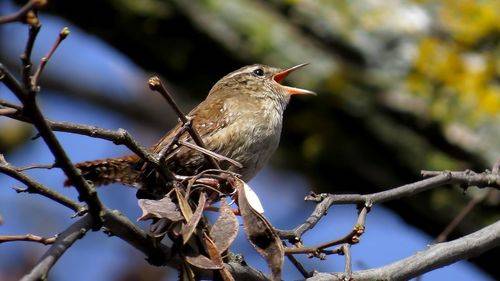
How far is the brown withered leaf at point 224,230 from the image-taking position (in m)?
2.35

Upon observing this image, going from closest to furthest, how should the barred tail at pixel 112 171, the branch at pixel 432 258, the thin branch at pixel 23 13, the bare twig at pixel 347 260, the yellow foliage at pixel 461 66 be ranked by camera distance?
the thin branch at pixel 23 13, the bare twig at pixel 347 260, the branch at pixel 432 258, the barred tail at pixel 112 171, the yellow foliage at pixel 461 66

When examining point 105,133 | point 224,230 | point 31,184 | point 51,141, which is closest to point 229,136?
point 224,230

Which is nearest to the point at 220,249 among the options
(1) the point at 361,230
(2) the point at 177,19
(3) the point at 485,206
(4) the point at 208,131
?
(1) the point at 361,230

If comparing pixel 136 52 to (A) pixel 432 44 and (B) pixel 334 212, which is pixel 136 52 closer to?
(A) pixel 432 44

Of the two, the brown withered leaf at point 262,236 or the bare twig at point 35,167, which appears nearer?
the bare twig at point 35,167

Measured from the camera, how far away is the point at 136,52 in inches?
225

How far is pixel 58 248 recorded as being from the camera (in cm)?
206

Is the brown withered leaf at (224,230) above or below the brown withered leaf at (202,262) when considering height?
above

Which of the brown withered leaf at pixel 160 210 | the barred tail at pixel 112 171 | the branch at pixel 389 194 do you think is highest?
the barred tail at pixel 112 171

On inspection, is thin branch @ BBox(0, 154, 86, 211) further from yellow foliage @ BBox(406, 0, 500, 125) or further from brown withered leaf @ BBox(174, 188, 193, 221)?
yellow foliage @ BBox(406, 0, 500, 125)

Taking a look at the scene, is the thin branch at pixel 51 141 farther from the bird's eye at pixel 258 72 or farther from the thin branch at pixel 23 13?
the bird's eye at pixel 258 72

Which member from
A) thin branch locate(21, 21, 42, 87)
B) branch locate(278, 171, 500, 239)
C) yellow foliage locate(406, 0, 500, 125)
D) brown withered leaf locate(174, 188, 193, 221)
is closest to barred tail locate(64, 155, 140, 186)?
branch locate(278, 171, 500, 239)

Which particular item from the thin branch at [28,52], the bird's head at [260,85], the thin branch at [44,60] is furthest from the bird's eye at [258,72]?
the thin branch at [28,52]

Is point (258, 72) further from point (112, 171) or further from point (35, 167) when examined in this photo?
point (35, 167)
